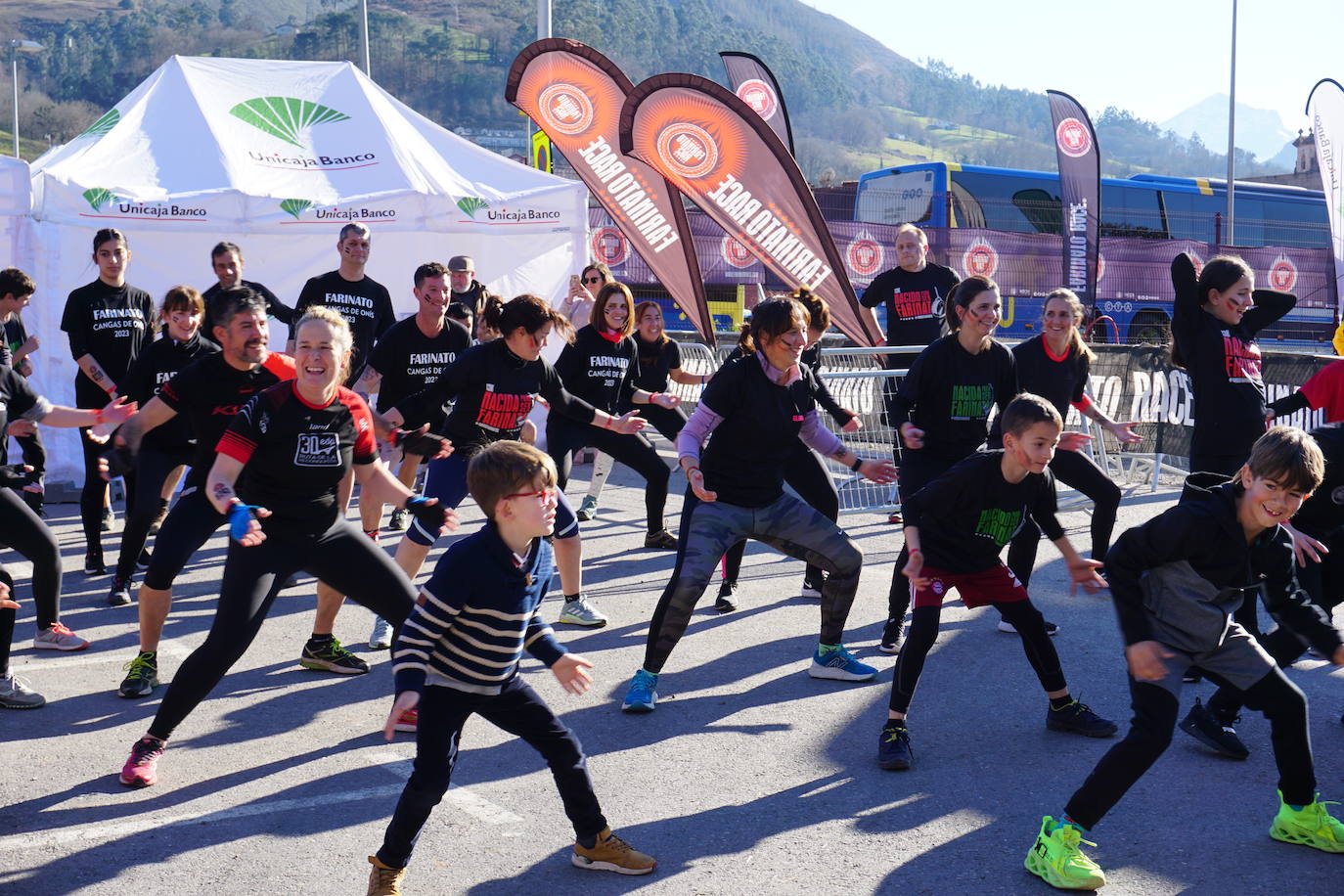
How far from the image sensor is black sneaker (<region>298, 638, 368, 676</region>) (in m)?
5.78

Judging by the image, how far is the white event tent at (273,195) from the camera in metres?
10.7

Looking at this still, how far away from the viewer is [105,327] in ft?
26.7

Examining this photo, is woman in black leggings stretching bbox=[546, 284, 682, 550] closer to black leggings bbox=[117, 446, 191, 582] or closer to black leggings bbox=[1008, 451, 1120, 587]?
black leggings bbox=[117, 446, 191, 582]

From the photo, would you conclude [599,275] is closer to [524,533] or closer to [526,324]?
[526,324]

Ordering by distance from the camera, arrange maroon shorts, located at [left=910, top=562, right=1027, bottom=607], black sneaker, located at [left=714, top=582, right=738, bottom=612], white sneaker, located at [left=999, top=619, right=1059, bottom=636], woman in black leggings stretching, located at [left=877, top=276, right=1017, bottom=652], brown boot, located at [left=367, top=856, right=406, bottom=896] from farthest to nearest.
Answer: black sneaker, located at [left=714, top=582, right=738, bottom=612], white sneaker, located at [left=999, top=619, right=1059, bottom=636], woman in black leggings stretching, located at [left=877, top=276, right=1017, bottom=652], maroon shorts, located at [left=910, top=562, right=1027, bottom=607], brown boot, located at [left=367, top=856, right=406, bottom=896]

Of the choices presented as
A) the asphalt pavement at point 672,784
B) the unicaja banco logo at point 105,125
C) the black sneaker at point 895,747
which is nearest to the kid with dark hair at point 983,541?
the black sneaker at point 895,747

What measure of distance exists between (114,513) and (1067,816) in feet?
26.6

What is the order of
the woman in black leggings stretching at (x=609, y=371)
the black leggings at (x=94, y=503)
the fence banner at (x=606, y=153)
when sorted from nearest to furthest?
the black leggings at (x=94, y=503) → the woman in black leggings stretching at (x=609, y=371) → the fence banner at (x=606, y=153)

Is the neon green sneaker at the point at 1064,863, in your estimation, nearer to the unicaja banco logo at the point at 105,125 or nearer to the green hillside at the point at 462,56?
the unicaja banco logo at the point at 105,125

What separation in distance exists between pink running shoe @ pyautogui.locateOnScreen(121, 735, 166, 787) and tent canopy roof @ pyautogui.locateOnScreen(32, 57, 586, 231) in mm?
7542

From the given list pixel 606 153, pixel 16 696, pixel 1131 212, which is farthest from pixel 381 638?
pixel 1131 212

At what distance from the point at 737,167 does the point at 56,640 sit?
24.5 ft

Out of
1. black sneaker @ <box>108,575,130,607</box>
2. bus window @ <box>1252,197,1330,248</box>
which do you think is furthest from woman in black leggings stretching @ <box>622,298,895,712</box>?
bus window @ <box>1252,197,1330,248</box>

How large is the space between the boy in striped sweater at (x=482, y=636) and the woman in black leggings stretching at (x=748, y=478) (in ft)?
5.71
